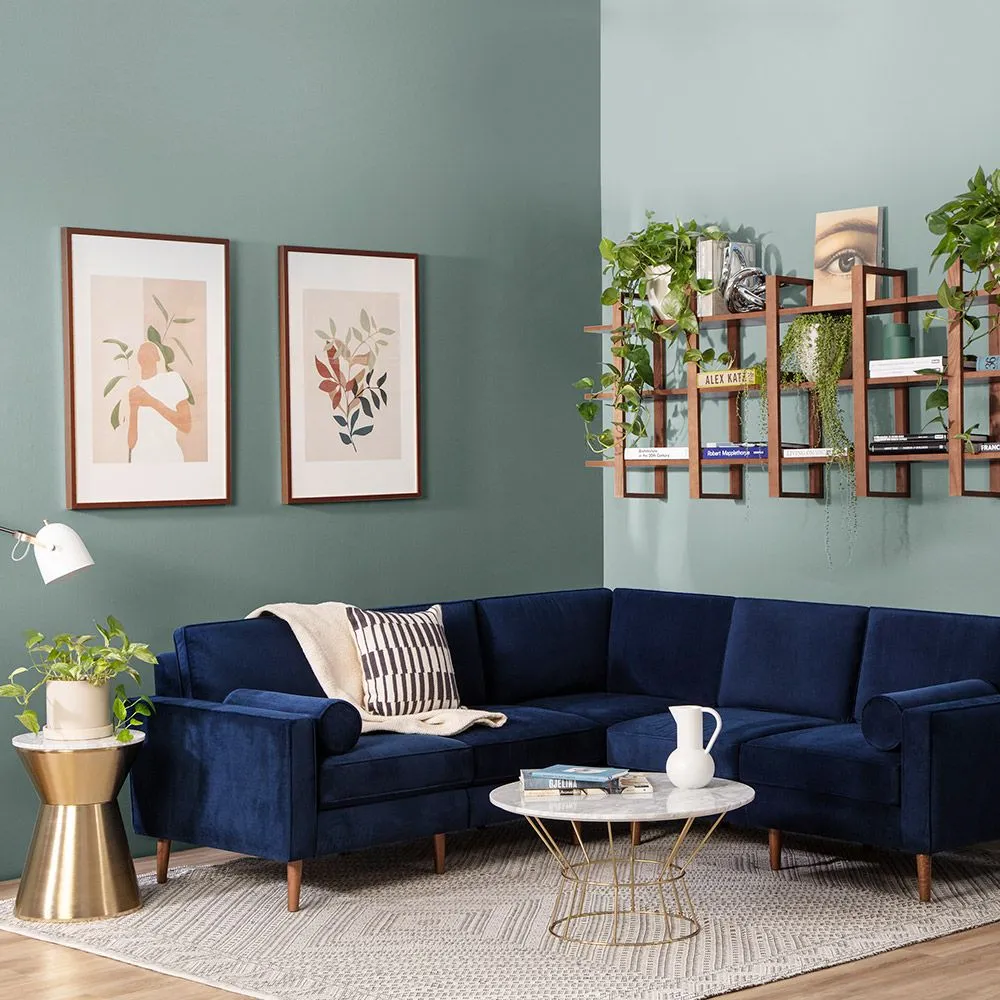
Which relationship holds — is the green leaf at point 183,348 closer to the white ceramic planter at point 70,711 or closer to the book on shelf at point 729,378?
the white ceramic planter at point 70,711

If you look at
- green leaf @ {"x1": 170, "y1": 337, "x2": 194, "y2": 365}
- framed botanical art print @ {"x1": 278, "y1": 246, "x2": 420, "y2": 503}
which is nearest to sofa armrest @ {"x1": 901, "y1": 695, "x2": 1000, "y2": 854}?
framed botanical art print @ {"x1": 278, "y1": 246, "x2": 420, "y2": 503}

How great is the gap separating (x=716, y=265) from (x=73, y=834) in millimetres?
3034

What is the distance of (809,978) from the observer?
12.7ft

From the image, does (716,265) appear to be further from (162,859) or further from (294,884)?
(162,859)

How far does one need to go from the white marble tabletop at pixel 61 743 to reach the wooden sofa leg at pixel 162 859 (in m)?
0.47

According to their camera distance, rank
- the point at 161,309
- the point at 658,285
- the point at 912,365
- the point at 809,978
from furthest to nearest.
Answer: the point at 658,285, the point at 161,309, the point at 912,365, the point at 809,978

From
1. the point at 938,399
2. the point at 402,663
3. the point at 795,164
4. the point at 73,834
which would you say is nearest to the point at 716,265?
the point at 795,164

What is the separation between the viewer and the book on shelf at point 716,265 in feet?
19.2

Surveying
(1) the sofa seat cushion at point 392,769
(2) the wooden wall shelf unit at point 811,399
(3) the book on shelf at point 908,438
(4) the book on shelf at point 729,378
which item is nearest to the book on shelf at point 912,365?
(2) the wooden wall shelf unit at point 811,399

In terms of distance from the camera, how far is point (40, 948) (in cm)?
419

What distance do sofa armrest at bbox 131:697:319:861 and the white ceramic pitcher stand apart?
3.37 feet

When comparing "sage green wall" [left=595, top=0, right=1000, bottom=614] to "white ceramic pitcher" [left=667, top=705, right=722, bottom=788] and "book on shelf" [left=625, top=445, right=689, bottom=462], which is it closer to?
"book on shelf" [left=625, top=445, right=689, bottom=462]

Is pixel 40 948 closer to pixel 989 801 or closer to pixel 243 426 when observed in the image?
pixel 243 426

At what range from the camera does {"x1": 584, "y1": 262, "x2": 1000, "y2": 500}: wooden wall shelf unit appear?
16.4 ft
